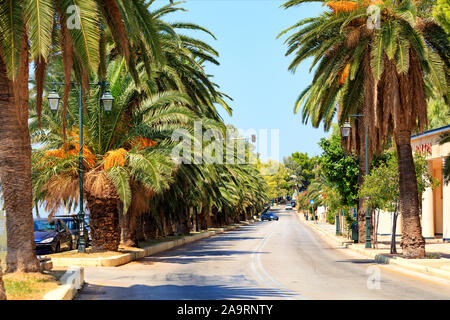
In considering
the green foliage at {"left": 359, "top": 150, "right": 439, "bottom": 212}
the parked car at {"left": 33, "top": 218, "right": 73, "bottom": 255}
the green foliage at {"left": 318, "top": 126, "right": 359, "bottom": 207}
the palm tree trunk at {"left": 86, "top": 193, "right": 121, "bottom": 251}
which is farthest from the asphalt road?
the green foliage at {"left": 318, "top": 126, "right": 359, "bottom": 207}

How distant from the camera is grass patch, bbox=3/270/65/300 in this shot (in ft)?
35.1

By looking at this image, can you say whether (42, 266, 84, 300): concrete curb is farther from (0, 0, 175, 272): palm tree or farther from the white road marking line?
the white road marking line

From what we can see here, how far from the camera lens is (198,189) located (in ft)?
119

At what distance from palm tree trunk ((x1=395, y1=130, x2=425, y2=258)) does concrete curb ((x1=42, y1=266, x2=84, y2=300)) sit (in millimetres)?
12707

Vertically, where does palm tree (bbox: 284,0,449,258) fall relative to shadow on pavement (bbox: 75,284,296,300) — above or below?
above

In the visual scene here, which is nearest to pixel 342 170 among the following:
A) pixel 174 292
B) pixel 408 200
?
pixel 408 200

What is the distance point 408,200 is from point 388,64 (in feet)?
16.4

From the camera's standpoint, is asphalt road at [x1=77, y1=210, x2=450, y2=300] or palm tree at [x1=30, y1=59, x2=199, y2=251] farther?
palm tree at [x1=30, y1=59, x2=199, y2=251]

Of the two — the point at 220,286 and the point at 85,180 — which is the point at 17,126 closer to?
the point at 220,286

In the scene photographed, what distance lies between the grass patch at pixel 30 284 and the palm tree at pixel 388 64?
1219cm

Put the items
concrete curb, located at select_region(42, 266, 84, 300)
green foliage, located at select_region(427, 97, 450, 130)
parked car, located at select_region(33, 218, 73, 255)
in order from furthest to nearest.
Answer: green foliage, located at select_region(427, 97, 450, 130) < parked car, located at select_region(33, 218, 73, 255) < concrete curb, located at select_region(42, 266, 84, 300)

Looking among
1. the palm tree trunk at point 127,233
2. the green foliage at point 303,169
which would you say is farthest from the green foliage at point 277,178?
the palm tree trunk at point 127,233

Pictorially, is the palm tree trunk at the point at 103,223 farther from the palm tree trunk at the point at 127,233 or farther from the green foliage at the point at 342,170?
the green foliage at the point at 342,170
